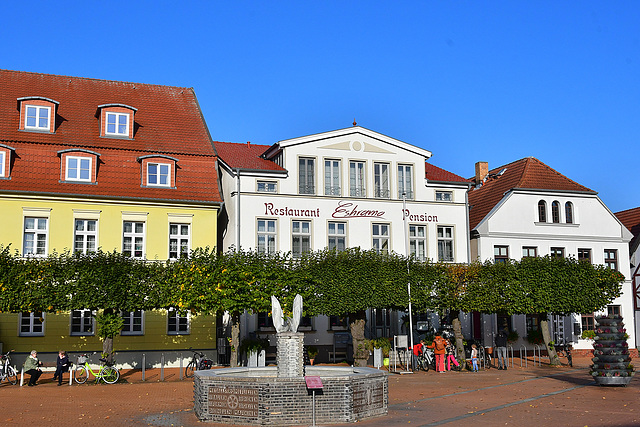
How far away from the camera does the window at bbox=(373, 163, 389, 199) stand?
39894mm

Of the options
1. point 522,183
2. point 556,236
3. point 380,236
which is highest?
point 522,183

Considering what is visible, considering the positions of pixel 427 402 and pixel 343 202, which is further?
pixel 343 202

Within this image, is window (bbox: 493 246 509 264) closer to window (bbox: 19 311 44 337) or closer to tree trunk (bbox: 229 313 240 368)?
tree trunk (bbox: 229 313 240 368)

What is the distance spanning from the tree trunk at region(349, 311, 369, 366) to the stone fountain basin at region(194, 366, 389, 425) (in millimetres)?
14004

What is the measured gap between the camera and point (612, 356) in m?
25.2

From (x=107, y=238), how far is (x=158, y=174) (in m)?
3.96

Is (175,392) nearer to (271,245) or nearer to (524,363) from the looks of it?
(271,245)

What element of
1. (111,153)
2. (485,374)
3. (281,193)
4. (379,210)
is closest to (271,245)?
(281,193)

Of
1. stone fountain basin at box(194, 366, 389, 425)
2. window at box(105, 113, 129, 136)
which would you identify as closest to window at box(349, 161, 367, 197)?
window at box(105, 113, 129, 136)

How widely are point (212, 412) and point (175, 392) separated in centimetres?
704

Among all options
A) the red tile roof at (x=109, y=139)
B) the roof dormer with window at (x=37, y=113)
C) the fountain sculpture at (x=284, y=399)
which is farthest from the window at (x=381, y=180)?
the fountain sculpture at (x=284, y=399)

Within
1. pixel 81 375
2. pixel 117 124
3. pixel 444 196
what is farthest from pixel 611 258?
pixel 81 375

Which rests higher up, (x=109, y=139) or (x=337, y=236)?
(x=109, y=139)

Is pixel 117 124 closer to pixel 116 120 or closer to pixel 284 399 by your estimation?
pixel 116 120
